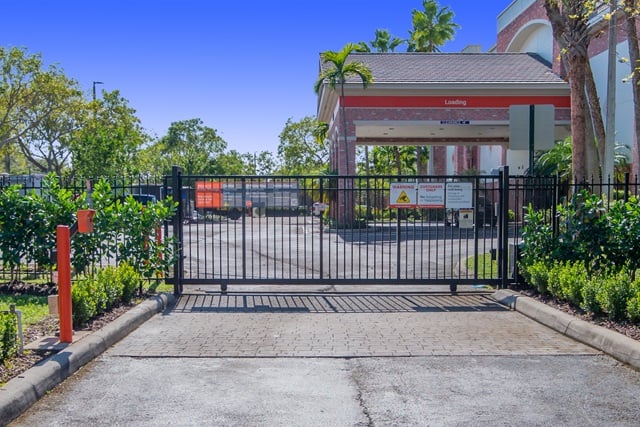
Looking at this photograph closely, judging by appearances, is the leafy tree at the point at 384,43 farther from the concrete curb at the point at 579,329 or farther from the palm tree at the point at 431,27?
the concrete curb at the point at 579,329

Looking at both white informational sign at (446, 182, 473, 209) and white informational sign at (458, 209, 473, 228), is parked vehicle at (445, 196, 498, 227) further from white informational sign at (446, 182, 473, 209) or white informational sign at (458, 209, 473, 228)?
white informational sign at (446, 182, 473, 209)

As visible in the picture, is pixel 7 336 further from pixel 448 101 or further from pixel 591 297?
pixel 448 101

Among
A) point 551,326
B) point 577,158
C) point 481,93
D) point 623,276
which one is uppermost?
point 481,93

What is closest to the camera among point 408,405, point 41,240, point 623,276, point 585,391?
point 408,405

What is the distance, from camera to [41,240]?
9641 mm

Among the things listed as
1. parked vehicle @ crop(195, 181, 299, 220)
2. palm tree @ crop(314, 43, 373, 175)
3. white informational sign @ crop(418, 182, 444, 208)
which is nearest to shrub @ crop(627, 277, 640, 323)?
white informational sign @ crop(418, 182, 444, 208)

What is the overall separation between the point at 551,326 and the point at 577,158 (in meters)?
4.59

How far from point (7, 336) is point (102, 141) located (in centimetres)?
3211

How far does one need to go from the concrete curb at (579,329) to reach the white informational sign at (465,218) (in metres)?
1.30

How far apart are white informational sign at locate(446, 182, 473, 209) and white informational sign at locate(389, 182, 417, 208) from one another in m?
0.59

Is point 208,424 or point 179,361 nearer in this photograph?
point 208,424

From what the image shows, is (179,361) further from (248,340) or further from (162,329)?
(162,329)

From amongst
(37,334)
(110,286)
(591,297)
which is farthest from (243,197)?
(591,297)

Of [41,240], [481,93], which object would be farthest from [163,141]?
[41,240]
